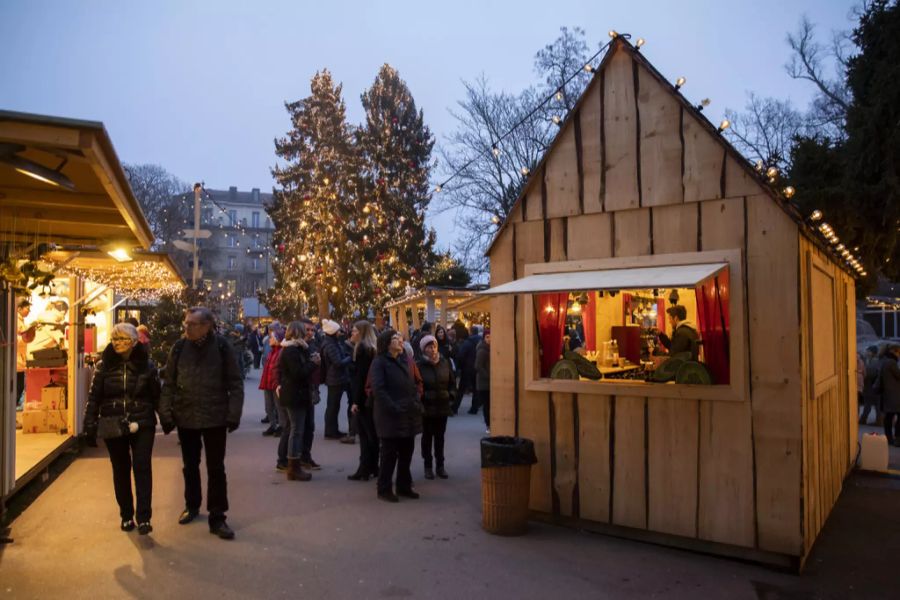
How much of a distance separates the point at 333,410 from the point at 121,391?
548 cm

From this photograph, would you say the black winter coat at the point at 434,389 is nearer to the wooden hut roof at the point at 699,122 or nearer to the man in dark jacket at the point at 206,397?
the wooden hut roof at the point at 699,122

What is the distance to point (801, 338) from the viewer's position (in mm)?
5359

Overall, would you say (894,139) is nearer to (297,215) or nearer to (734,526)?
(734,526)

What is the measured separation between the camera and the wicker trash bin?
6082 mm

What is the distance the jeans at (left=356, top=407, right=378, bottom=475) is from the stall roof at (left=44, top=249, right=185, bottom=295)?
12.6ft

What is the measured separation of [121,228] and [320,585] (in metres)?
4.54

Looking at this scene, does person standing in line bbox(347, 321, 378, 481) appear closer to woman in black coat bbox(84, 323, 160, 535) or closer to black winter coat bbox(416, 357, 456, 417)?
black winter coat bbox(416, 357, 456, 417)

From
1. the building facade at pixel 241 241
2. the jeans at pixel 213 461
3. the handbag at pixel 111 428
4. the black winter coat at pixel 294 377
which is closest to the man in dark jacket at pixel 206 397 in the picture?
the jeans at pixel 213 461

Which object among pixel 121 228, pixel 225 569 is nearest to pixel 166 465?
pixel 121 228

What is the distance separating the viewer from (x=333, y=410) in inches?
442

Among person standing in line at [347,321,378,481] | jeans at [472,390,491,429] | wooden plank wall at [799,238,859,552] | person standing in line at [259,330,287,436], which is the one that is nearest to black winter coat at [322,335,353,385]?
person standing in line at [259,330,287,436]

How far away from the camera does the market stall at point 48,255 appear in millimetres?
4465

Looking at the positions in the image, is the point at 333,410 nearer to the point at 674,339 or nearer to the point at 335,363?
the point at 335,363

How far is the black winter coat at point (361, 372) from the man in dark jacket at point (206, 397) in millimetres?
2313
